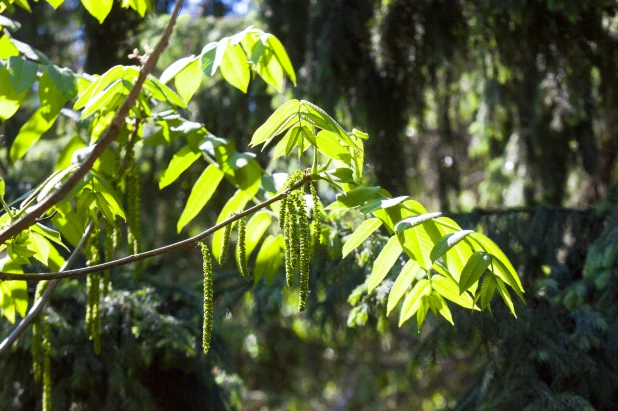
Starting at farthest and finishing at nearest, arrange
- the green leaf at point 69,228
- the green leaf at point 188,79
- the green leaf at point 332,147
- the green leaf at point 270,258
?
the green leaf at point 270,258
the green leaf at point 69,228
the green leaf at point 188,79
the green leaf at point 332,147

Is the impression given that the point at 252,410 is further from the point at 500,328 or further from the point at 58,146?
the point at 500,328

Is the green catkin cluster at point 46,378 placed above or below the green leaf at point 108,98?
below

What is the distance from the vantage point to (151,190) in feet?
18.6

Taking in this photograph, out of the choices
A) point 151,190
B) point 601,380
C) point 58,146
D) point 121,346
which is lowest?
point 601,380

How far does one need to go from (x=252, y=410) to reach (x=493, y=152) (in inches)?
269

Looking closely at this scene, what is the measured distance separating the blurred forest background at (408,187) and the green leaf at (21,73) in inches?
48.0

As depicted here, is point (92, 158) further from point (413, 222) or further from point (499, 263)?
point (499, 263)

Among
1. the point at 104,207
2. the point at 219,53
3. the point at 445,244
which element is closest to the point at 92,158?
the point at 104,207

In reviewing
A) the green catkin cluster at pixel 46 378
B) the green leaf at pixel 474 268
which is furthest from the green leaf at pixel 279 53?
the green catkin cluster at pixel 46 378

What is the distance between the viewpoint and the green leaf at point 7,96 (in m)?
2.06

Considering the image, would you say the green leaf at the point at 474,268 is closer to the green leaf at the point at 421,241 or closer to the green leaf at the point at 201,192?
the green leaf at the point at 421,241

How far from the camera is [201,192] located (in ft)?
7.72

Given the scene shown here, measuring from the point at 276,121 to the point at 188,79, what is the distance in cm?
45

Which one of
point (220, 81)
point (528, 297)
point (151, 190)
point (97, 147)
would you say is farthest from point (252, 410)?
point (97, 147)
